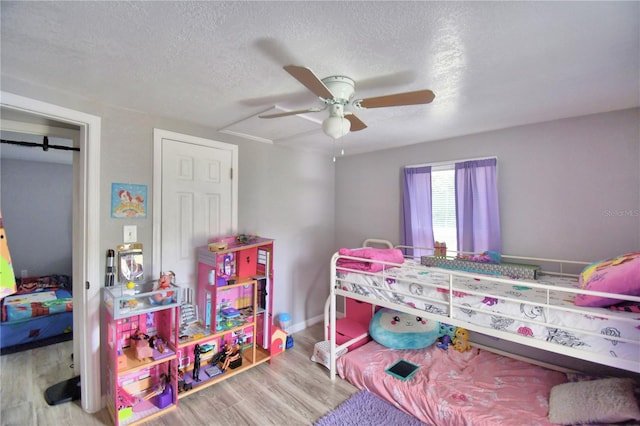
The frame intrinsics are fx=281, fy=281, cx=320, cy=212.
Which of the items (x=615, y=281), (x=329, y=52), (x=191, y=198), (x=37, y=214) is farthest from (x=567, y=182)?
(x=37, y=214)

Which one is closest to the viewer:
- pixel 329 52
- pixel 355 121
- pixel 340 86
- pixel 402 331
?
pixel 329 52

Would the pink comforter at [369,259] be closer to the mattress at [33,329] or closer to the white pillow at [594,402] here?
the white pillow at [594,402]

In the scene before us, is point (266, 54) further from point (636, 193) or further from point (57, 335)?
point (57, 335)

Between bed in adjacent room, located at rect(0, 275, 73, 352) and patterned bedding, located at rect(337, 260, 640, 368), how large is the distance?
3571 mm

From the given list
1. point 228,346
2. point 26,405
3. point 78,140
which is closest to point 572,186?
point 228,346

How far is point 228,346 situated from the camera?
2730 mm

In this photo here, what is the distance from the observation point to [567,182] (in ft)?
7.97

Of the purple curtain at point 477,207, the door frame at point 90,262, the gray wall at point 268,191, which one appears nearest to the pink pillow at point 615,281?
the purple curtain at point 477,207

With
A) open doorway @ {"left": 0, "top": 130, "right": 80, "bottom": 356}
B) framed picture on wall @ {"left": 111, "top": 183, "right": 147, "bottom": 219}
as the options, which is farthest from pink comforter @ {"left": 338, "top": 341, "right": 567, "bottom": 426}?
open doorway @ {"left": 0, "top": 130, "right": 80, "bottom": 356}

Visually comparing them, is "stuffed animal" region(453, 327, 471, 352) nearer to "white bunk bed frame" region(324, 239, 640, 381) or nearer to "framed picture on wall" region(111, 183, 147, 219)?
"white bunk bed frame" region(324, 239, 640, 381)

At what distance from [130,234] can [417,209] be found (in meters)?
2.89

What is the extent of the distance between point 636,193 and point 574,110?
78 cm

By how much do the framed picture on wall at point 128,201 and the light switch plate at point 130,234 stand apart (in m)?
0.08

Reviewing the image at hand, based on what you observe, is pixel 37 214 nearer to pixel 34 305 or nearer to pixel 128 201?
pixel 34 305
